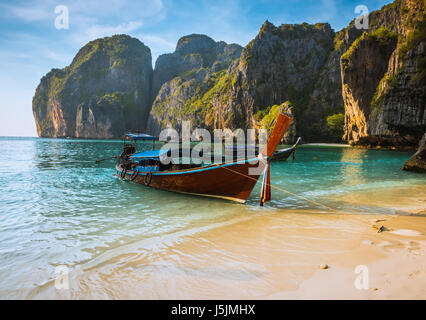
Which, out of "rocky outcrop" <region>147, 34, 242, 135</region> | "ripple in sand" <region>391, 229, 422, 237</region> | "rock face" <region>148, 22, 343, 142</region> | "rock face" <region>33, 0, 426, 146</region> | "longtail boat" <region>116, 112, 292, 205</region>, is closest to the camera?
"ripple in sand" <region>391, 229, 422, 237</region>

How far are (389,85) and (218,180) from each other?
46.5 m

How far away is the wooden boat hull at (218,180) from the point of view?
10.8 metres

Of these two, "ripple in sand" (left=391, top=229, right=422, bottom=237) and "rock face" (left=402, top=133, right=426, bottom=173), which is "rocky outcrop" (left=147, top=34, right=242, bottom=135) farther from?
"ripple in sand" (left=391, top=229, right=422, bottom=237)

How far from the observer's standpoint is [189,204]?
445 inches

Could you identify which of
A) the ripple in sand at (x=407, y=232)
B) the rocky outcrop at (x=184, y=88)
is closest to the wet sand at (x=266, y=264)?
the ripple in sand at (x=407, y=232)

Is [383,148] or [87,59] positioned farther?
[87,59]

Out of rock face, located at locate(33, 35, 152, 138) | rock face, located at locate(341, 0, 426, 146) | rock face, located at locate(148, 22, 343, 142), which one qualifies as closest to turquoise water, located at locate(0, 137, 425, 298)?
rock face, located at locate(341, 0, 426, 146)

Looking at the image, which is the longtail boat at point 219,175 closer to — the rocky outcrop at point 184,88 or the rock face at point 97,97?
the rocky outcrop at point 184,88

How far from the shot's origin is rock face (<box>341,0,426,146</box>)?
37156 millimetres

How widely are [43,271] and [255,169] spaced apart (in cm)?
791

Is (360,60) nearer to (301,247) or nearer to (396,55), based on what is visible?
(396,55)

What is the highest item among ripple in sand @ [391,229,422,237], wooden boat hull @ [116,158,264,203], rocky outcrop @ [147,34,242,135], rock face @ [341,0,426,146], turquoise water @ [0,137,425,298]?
rocky outcrop @ [147,34,242,135]
